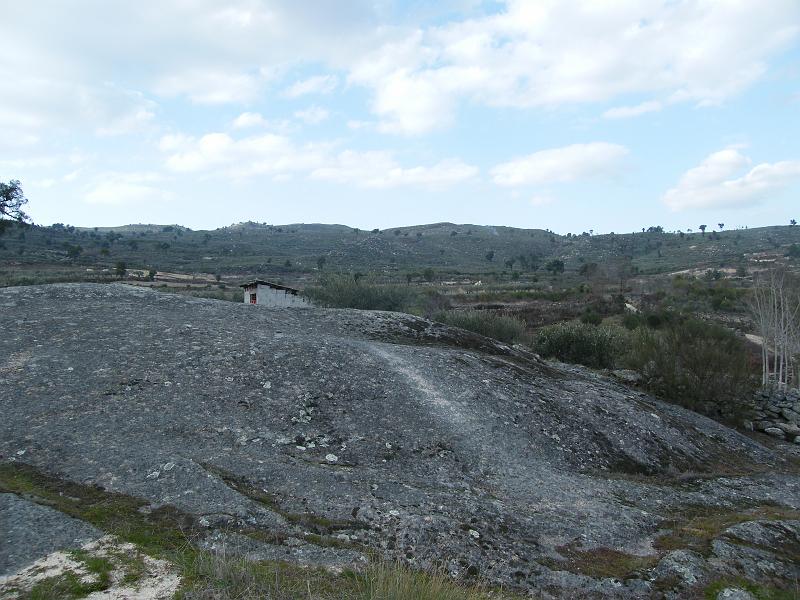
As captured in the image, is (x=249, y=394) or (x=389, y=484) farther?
(x=249, y=394)

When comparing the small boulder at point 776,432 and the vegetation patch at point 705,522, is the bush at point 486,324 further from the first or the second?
the vegetation patch at point 705,522

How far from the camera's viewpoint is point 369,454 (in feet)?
28.9

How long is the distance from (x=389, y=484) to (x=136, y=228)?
556 ft

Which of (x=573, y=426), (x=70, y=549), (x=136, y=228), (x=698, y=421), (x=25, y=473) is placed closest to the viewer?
(x=70, y=549)

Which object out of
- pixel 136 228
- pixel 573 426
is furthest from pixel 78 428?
pixel 136 228

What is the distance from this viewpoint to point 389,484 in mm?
7699

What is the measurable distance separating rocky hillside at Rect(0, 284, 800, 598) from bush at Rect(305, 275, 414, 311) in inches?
512

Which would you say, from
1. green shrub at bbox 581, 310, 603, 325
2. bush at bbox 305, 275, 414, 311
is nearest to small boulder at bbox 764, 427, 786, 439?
bush at bbox 305, 275, 414, 311

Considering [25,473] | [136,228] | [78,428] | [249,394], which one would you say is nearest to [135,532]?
[25,473]

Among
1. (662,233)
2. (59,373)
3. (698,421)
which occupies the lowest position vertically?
(698,421)

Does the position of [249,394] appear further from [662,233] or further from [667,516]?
[662,233]

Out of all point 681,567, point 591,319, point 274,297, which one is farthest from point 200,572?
point 591,319

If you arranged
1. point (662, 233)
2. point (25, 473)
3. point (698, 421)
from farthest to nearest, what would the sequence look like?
point (662, 233) → point (698, 421) → point (25, 473)

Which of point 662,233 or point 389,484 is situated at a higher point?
point 662,233
